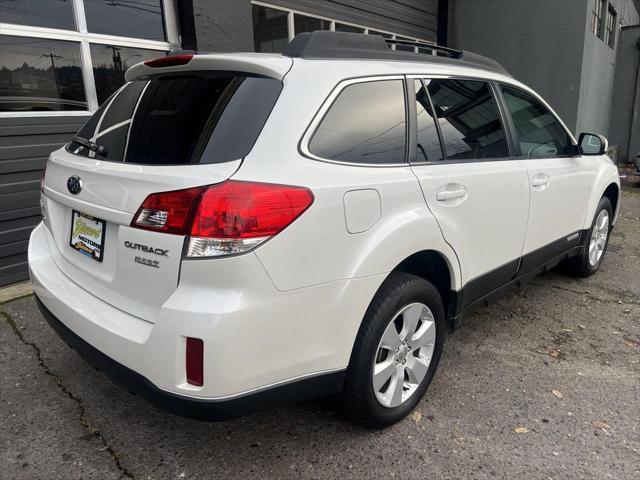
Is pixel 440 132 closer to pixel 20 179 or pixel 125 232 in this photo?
pixel 125 232

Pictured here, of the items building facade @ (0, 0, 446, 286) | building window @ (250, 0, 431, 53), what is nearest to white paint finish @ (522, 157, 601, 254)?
building window @ (250, 0, 431, 53)

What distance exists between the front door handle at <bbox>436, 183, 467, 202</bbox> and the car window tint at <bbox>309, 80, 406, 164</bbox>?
283 millimetres

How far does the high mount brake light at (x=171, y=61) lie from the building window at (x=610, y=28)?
14.3 m

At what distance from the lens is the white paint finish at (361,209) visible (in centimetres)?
200

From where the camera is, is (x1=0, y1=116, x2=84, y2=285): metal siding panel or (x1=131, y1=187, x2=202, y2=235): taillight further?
(x1=0, y1=116, x2=84, y2=285): metal siding panel

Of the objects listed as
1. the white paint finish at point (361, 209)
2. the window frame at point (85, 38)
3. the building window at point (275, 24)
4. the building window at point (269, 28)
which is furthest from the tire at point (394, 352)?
the building window at point (269, 28)

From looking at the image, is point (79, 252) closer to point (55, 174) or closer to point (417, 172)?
point (55, 174)

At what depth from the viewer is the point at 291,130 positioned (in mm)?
1922

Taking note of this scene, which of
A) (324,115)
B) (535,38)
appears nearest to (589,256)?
(324,115)

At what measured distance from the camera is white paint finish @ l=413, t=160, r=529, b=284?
250 centimetres

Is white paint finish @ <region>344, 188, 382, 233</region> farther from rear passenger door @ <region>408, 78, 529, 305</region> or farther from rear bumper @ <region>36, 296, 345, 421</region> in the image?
rear bumper @ <region>36, 296, 345, 421</region>

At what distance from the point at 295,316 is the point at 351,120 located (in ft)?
2.98

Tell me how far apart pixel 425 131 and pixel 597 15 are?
1203 centimetres

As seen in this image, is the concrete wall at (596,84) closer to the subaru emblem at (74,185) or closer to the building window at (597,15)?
the building window at (597,15)
